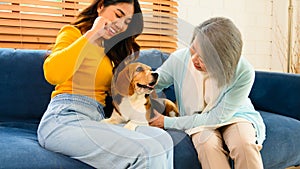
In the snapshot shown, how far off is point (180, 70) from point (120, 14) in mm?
396

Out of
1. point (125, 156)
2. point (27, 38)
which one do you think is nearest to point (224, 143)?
point (125, 156)

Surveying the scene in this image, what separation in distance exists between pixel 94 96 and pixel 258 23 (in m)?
2.03

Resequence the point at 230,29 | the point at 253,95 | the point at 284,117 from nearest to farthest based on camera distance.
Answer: the point at 230,29, the point at 284,117, the point at 253,95

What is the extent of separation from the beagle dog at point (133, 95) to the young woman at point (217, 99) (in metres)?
0.10

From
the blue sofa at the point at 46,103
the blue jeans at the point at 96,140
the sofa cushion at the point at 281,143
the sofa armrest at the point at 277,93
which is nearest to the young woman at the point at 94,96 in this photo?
the blue jeans at the point at 96,140

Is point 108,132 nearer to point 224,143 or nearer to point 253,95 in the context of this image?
point 224,143

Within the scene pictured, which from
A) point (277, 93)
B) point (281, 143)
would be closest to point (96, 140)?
point (281, 143)

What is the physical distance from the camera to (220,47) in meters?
1.35

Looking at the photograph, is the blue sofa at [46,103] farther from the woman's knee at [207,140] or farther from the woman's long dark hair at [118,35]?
the woman's long dark hair at [118,35]

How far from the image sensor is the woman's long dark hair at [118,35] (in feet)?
4.23

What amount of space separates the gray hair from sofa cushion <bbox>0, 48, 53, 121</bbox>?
0.77 meters

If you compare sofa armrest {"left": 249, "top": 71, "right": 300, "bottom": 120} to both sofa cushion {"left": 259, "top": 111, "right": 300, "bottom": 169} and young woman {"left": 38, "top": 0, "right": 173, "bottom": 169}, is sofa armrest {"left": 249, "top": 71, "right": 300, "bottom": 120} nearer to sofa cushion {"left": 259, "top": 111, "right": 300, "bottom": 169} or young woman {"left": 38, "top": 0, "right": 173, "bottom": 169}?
sofa cushion {"left": 259, "top": 111, "right": 300, "bottom": 169}

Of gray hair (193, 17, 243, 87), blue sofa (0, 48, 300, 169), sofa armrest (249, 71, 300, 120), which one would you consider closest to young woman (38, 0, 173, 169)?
blue sofa (0, 48, 300, 169)

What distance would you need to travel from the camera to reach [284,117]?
68.7 inches
